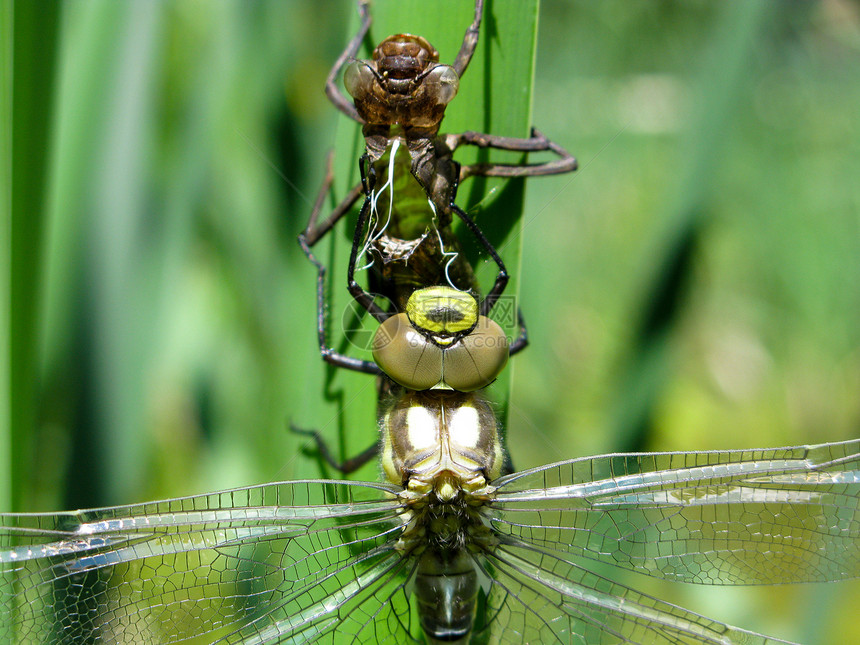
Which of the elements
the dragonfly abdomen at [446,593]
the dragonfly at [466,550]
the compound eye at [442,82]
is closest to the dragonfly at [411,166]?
the compound eye at [442,82]

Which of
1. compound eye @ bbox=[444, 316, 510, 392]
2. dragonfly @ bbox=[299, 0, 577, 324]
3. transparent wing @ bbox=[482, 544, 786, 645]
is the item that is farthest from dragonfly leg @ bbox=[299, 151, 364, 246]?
transparent wing @ bbox=[482, 544, 786, 645]

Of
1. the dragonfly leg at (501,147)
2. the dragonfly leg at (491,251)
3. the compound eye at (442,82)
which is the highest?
the compound eye at (442,82)

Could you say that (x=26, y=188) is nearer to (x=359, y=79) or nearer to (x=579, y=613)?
(x=359, y=79)

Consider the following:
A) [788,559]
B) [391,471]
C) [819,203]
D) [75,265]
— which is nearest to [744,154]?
[819,203]

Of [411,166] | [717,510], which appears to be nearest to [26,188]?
[411,166]

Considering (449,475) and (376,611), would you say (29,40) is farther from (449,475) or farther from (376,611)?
(376,611)

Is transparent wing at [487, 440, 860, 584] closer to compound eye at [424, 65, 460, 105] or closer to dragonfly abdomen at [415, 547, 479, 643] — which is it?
dragonfly abdomen at [415, 547, 479, 643]

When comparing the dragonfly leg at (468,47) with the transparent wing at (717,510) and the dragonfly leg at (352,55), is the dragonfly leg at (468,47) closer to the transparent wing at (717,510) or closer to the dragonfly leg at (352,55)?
the dragonfly leg at (352,55)
